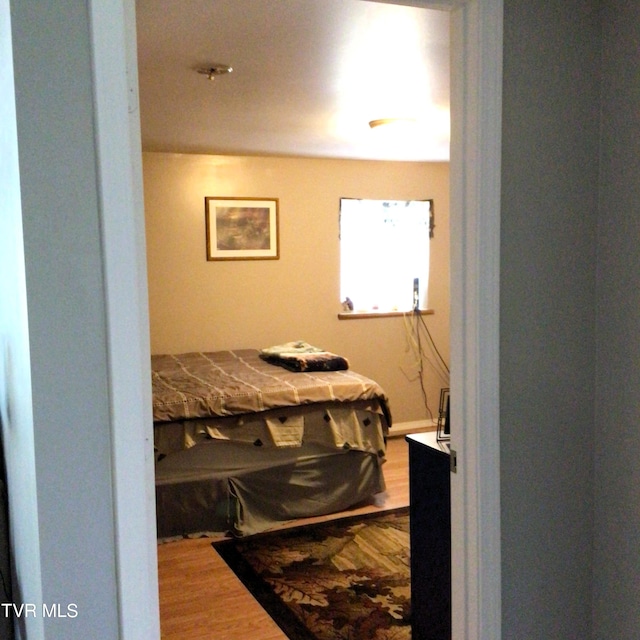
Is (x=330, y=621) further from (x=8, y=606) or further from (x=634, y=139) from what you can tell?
(x=634, y=139)

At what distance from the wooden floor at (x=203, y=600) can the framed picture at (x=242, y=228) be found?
2.37 meters

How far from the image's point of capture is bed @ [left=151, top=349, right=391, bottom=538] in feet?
11.8

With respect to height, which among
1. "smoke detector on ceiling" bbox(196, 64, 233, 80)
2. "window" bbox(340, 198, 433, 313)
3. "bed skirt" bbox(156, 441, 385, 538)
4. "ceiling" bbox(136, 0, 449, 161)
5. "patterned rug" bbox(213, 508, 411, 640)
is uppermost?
"ceiling" bbox(136, 0, 449, 161)

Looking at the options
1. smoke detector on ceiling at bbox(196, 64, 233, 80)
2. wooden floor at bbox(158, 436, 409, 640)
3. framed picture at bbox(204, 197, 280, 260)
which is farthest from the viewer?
framed picture at bbox(204, 197, 280, 260)

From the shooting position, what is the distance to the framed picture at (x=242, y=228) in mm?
5133

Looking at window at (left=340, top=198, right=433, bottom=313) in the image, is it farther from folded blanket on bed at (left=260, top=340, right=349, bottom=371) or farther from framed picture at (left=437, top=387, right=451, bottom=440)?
framed picture at (left=437, top=387, right=451, bottom=440)

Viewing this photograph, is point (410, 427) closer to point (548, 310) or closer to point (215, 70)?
point (215, 70)

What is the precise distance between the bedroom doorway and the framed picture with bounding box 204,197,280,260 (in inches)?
143

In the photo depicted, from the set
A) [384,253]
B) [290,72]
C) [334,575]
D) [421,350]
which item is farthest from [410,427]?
[290,72]

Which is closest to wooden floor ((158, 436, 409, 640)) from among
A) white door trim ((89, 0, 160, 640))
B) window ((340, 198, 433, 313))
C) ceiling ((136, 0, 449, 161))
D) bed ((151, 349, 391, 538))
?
bed ((151, 349, 391, 538))

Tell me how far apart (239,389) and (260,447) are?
0.35 m

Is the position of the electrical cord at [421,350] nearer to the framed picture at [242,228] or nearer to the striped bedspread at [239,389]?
the framed picture at [242,228]

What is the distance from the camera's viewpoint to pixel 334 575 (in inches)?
124

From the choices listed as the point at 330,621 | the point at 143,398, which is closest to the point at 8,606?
the point at 143,398
